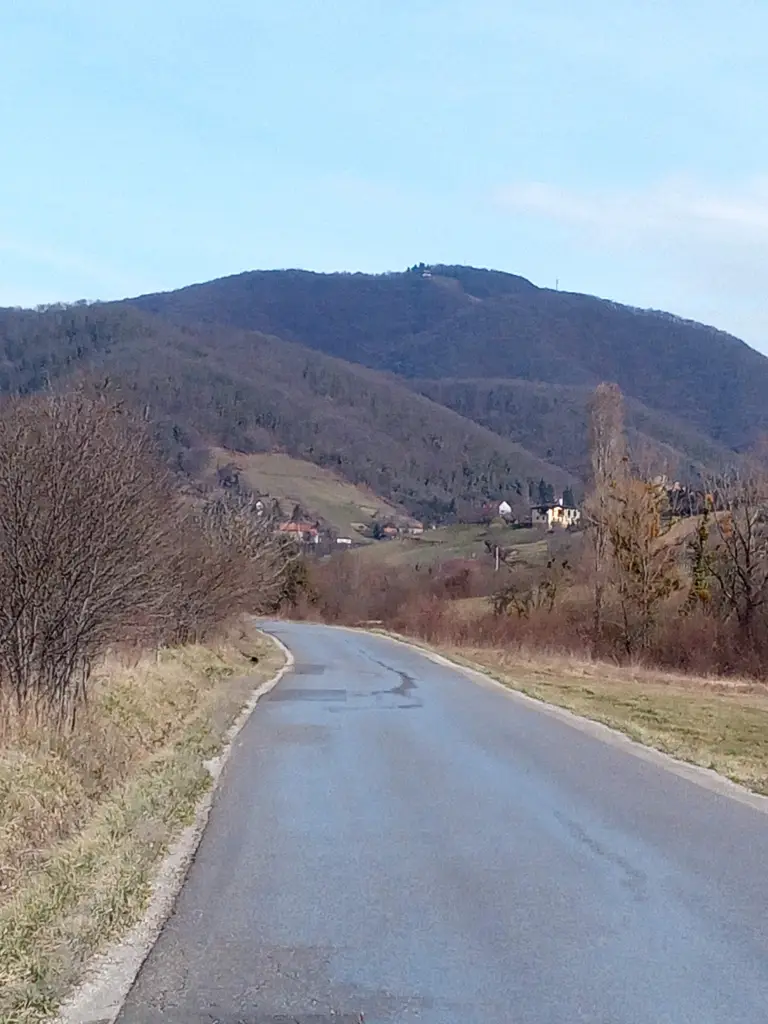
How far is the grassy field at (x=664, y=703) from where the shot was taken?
59.9 feet

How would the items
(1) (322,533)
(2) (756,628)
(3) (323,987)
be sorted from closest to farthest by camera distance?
(3) (323,987) < (2) (756,628) < (1) (322,533)

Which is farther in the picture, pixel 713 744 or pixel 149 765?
pixel 713 744

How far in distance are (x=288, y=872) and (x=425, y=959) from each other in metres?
2.40

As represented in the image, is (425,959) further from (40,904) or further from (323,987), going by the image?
(40,904)

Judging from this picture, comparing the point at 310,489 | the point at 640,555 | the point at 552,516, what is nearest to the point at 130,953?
the point at 640,555

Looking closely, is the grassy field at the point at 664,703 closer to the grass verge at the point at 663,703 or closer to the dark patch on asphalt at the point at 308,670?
the grass verge at the point at 663,703

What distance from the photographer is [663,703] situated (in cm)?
3162

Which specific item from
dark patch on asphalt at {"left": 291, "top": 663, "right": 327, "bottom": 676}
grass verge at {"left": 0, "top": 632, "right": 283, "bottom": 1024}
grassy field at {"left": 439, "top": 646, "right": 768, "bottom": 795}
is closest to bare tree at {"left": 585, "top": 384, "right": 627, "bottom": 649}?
grassy field at {"left": 439, "top": 646, "right": 768, "bottom": 795}

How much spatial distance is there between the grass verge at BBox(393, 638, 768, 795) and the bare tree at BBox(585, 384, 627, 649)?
417 centimetres

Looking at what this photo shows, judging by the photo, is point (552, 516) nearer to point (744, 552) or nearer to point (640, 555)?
point (640, 555)

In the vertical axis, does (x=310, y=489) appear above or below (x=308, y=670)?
above

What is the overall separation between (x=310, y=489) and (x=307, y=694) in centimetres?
11439

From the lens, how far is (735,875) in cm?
913

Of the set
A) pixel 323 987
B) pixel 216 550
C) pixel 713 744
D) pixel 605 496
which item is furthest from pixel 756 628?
pixel 323 987
